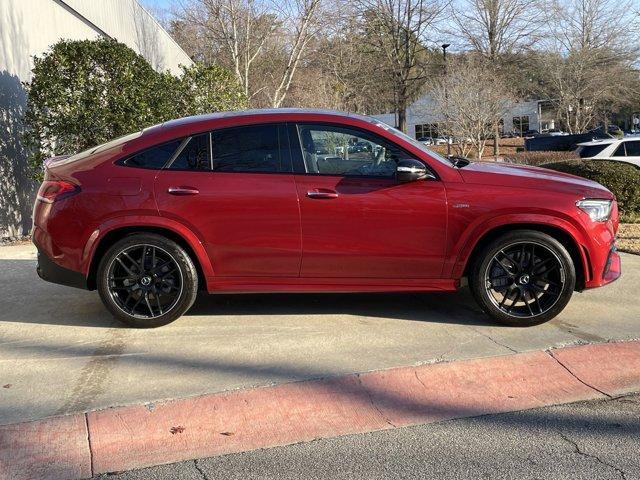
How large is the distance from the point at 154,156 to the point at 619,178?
862cm

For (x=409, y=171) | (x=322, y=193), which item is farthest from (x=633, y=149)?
(x=322, y=193)

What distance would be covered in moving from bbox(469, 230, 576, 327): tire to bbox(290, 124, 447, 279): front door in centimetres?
38

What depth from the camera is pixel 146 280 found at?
4.88 m

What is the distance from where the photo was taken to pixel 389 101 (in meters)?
45.4

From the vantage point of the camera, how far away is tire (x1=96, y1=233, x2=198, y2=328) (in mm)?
4801

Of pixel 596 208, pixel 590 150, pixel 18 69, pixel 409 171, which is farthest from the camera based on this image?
pixel 590 150

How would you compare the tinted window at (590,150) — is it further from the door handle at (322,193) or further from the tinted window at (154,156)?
the tinted window at (154,156)

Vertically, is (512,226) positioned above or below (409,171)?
below

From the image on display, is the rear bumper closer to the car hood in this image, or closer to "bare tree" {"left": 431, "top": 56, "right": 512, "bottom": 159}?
the car hood

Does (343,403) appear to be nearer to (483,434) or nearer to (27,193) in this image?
(483,434)

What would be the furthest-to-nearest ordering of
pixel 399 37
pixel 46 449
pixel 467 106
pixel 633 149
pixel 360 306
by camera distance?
pixel 399 37 < pixel 467 106 < pixel 633 149 < pixel 360 306 < pixel 46 449

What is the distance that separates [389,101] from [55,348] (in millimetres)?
42890

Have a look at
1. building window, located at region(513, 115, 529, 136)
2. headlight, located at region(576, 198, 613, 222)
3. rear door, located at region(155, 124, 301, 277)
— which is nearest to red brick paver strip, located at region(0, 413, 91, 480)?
rear door, located at region(155, 124, 301, 277)

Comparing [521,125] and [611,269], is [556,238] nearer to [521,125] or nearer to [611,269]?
[611,269]
